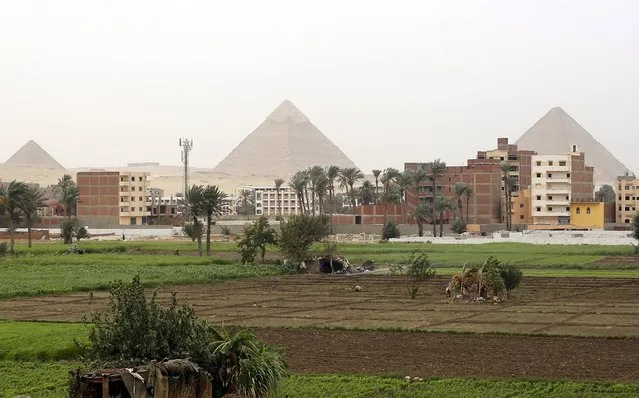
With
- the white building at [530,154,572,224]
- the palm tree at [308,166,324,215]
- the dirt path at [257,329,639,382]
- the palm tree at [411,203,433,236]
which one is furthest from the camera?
the palm tree at [308,166,324,215]

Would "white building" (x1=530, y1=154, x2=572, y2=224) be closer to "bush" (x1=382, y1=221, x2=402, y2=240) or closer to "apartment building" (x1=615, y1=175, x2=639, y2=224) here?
"apartment building" (x1=615, y1=175, x2=639, y2=224)

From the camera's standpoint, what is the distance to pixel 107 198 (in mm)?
137000

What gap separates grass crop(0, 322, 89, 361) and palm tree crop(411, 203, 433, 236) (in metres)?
74.3

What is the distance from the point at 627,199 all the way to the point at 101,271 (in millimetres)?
87413

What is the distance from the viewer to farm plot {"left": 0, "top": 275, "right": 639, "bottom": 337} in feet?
108

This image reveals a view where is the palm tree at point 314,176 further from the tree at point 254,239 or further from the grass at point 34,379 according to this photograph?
the grass at point 34,379

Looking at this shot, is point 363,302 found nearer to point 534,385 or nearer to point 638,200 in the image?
point 534,385

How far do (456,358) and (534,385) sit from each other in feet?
13.6

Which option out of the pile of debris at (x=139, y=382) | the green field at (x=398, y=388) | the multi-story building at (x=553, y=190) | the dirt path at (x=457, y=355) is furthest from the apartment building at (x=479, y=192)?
the pile of debris at (x=139, y=382)

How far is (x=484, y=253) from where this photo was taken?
74.7m

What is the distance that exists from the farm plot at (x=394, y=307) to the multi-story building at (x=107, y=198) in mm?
86023

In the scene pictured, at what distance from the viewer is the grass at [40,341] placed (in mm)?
26984

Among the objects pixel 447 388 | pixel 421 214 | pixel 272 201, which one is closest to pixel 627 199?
pixel 421 214

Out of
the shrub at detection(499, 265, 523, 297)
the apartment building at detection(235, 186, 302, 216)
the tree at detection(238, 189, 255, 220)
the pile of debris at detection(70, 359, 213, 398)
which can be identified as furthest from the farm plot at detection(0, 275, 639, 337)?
the apartment building at detection(235, 186, 302, 216)
